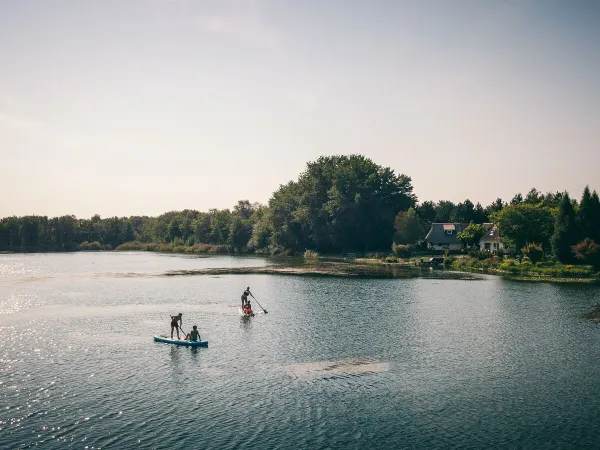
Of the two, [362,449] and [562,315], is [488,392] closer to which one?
[362,449]

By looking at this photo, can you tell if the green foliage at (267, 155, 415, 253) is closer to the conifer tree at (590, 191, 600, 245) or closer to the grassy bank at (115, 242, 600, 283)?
the grassy bank at (115, 242, 600, 283)

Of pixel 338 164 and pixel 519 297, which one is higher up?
pixel 338 164

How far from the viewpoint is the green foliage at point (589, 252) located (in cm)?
8738

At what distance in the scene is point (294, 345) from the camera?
147 ft

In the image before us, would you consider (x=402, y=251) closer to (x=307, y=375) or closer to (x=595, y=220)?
(x=595, y=220)

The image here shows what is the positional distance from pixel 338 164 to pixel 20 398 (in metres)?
146

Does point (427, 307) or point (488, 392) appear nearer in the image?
point (488, 392)

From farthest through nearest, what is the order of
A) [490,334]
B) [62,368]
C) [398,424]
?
[490,334] → [62,368] → [398,424]

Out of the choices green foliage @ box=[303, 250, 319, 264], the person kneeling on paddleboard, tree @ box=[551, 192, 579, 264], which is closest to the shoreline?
tree @ box=[551, 192, 579, 264]

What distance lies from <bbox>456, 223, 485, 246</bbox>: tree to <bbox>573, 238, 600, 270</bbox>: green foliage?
1802 inches

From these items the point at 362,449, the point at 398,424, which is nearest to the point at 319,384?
the point at 398,424

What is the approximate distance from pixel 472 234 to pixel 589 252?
1917 inches

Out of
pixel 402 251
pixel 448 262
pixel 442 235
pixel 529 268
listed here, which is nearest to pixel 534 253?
pixel 529 268

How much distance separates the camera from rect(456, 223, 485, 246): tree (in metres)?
136
